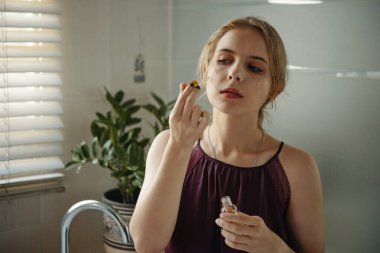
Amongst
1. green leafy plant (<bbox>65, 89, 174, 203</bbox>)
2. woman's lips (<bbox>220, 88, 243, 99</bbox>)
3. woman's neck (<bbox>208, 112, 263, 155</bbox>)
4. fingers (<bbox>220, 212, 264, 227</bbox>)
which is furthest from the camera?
green leafy plant (<bbox>65, 89, 174, 203</bbox>)

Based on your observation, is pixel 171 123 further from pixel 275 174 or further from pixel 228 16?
pixel 228 16

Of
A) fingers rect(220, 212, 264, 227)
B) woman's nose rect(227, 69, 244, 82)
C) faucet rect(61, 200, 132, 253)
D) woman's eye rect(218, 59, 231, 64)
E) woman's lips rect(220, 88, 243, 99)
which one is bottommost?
faucet rect(61, 200, 132, 253)

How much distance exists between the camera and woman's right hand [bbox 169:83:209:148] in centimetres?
101

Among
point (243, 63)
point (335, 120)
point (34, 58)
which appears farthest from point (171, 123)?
point (34, 58)

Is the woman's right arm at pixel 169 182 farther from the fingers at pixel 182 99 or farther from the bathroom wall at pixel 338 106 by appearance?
the bathroom wall at pixel 338 106

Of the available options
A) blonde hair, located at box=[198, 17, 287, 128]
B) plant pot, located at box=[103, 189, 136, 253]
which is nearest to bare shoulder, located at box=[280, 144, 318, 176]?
blonde hair, located at box=[198, 17, 287, 128]

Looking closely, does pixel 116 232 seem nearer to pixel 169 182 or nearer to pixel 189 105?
pixel 169 182

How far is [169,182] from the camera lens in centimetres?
107

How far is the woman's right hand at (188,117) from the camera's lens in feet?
3.31

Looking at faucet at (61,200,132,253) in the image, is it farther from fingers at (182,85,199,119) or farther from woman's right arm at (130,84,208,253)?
fingers at (182,85,199,119)

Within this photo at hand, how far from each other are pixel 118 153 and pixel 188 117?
53 cm

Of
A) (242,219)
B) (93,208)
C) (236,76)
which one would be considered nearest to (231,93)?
(236,76)

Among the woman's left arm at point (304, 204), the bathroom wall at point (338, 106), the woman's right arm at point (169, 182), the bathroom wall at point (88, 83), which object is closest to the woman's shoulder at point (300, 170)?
the woman's left arm at point (304, 204)

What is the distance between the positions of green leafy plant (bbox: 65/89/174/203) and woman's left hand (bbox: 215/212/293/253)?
1.75 feet
